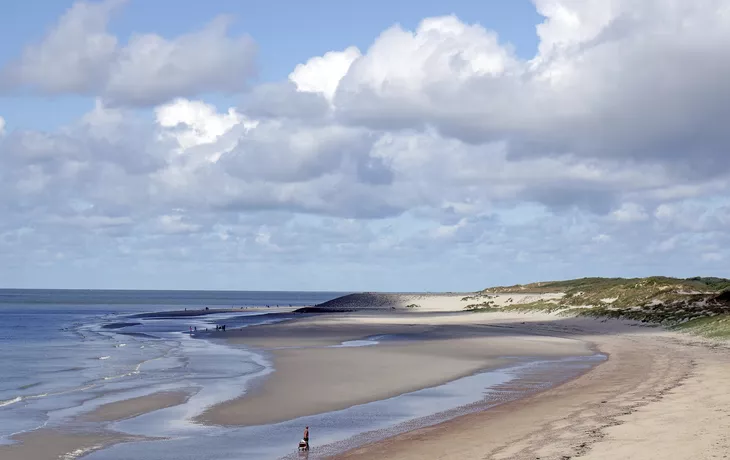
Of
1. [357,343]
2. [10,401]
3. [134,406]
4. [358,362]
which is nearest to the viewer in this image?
[134,406]

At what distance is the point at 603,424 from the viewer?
20.0 metres

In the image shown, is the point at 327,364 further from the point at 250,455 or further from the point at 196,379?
the point at 250,455

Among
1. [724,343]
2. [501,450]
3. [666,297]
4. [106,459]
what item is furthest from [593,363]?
[666,297]

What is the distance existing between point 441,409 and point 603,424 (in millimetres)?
7341

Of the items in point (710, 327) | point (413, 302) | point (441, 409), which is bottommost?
point (441, 409)

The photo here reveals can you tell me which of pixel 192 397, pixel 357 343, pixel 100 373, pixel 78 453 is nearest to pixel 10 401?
pixel 192 397

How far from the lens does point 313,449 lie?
20.1 meters

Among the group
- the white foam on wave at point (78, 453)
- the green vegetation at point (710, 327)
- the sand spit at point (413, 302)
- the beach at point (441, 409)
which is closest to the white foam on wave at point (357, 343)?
the beach at point (441, 409)

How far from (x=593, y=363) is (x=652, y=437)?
70.7ft

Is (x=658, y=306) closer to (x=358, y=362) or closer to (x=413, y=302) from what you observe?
(x=358, y=362)

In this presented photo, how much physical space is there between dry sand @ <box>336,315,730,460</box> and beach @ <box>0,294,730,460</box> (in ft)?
0.14

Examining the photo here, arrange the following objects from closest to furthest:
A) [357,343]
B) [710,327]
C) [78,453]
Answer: [78,453] → [710,327] → [357,343]

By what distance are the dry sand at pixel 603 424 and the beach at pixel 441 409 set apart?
42mm

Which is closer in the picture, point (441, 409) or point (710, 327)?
point (441, 409)
